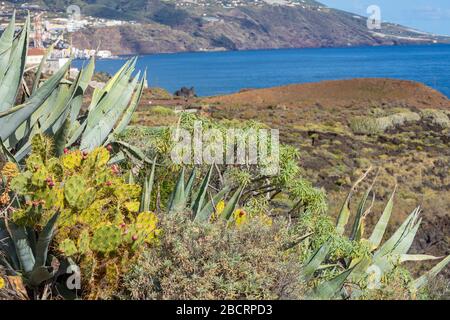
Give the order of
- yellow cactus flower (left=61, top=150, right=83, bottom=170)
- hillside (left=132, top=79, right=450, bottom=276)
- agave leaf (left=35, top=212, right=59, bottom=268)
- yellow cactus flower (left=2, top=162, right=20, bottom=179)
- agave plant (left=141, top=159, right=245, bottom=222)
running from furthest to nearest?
hillside (left=132, top=79, right=450, bottom=276), agave plant (left=141, top=159, right=245, bottom=222), yellow cactus flower (left=61, top=150, right=83, bottom=170), yellow cactus flower (left=2, top=162, right=20, bottom=179), agave leaf (left=35, top=212, right=59, bottom=268)

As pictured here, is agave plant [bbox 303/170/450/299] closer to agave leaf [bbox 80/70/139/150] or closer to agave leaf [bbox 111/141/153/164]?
agave leaf [bbox 111/141/153/164]

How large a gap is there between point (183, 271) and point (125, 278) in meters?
0.43

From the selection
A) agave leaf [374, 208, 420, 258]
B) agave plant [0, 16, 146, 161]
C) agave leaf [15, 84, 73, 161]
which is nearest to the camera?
agave plant [0, 16, 146, 161]

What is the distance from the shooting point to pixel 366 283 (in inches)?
199

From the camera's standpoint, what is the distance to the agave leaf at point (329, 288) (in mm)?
4758

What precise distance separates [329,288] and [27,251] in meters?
2.03

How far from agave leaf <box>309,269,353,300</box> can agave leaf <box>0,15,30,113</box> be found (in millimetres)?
3027

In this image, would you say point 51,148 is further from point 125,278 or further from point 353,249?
point 353,249

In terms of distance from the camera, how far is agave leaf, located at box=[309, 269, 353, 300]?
476cm

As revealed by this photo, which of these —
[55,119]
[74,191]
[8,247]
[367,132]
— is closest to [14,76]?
[55,119]

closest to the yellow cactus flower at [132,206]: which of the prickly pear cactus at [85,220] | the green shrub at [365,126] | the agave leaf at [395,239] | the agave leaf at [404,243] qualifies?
the prickly pear cactus at [85,220]

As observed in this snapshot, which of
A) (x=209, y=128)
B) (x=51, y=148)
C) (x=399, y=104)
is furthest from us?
(x=399, y=104)

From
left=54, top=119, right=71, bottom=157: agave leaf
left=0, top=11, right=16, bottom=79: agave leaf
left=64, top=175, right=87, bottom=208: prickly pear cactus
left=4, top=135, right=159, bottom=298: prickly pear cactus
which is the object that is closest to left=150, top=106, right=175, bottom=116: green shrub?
left=0, top=11, right=16, bottom=79: agave leaf

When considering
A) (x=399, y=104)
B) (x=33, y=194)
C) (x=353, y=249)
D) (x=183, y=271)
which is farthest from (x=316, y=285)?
(x=399, y=104)
